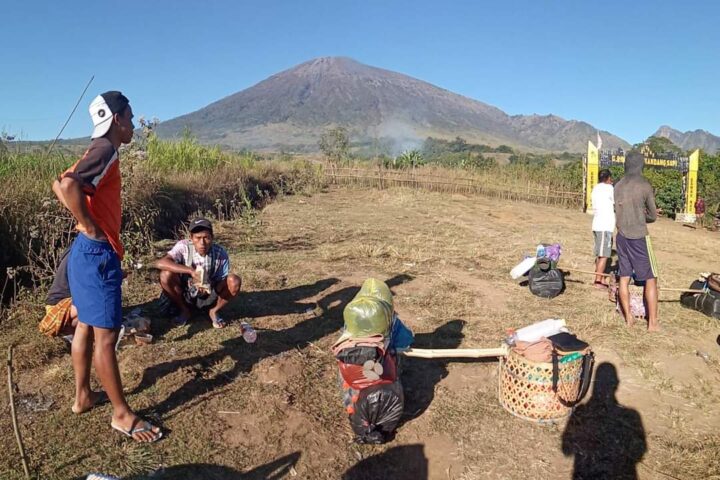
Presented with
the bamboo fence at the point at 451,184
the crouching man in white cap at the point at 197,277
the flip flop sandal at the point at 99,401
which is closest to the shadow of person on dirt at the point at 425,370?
the crouching man in white cap at the point at 197,277

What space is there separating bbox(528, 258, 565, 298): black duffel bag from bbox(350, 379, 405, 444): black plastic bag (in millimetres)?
3103

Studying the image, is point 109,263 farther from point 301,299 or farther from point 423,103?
point 423,103

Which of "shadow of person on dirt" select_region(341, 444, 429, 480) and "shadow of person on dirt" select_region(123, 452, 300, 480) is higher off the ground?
"shadow of person on dirt" select_region(123, 452, 300, 480)

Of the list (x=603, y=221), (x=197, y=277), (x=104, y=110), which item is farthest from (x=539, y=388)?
(x=603, y=221)

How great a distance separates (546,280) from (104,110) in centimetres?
453

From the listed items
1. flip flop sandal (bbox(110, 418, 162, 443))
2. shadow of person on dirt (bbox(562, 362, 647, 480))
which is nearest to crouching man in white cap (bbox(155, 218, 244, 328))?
flip flop sandal (bbox(110, 418, 162, 443))

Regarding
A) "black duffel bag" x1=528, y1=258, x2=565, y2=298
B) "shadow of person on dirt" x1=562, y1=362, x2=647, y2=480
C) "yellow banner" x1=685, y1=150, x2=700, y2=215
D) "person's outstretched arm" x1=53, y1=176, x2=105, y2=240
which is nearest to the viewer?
"person's outstretched arm" x1=53, y1=176, x2=105, y2=240

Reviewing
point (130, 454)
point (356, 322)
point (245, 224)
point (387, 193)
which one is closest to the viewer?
point (130, 454)

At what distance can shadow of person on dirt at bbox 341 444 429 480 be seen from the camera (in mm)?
2658

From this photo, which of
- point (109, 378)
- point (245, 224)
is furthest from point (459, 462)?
point (245, 224)

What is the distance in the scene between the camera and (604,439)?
2.99m

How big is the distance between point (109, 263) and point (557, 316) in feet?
13.1

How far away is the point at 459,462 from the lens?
2781mm

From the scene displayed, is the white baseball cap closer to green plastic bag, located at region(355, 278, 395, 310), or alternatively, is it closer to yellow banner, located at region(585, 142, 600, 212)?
green plastic bag, located at region(355, 278, 395, 310)
